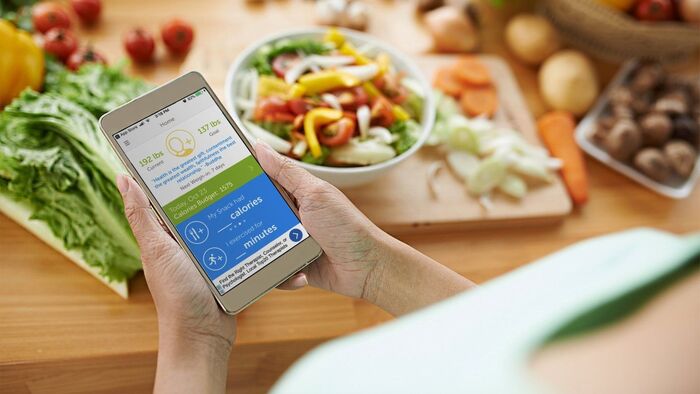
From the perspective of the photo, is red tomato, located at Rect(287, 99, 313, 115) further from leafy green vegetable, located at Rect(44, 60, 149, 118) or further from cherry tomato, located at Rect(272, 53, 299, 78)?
leafy green vegetable, located at Rect(44, 60, 149, 118)

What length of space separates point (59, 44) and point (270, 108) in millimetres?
488

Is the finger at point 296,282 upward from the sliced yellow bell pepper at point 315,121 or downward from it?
downward

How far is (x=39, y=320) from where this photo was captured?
3.11 ft

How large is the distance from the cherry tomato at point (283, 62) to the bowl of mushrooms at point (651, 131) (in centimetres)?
68

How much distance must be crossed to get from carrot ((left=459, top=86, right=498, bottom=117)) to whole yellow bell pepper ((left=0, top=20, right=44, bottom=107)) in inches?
34.5

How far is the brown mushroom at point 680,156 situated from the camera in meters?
1.31

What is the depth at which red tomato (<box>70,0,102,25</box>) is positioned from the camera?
4.26 feet

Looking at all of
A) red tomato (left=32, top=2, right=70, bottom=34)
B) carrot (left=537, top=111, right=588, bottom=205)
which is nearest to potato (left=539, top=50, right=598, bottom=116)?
carrot (left=537, top=111, right=588, bottom=205)

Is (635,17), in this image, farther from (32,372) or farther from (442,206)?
(32,372)

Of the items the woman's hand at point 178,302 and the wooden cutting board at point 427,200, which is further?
the wooden cutting board at point 427,200

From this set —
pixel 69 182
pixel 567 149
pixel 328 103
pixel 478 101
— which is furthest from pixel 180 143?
pixel 567 149

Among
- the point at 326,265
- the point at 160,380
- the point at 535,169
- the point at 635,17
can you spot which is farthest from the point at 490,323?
the point at 635,17

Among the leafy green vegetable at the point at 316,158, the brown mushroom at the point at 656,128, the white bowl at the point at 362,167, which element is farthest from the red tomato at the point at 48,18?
the brown mushroom at the point at 656,128

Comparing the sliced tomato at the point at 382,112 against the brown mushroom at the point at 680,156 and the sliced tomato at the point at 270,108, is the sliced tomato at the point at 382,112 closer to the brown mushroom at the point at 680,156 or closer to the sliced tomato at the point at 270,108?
the sliced tomato at the point at 270,108
